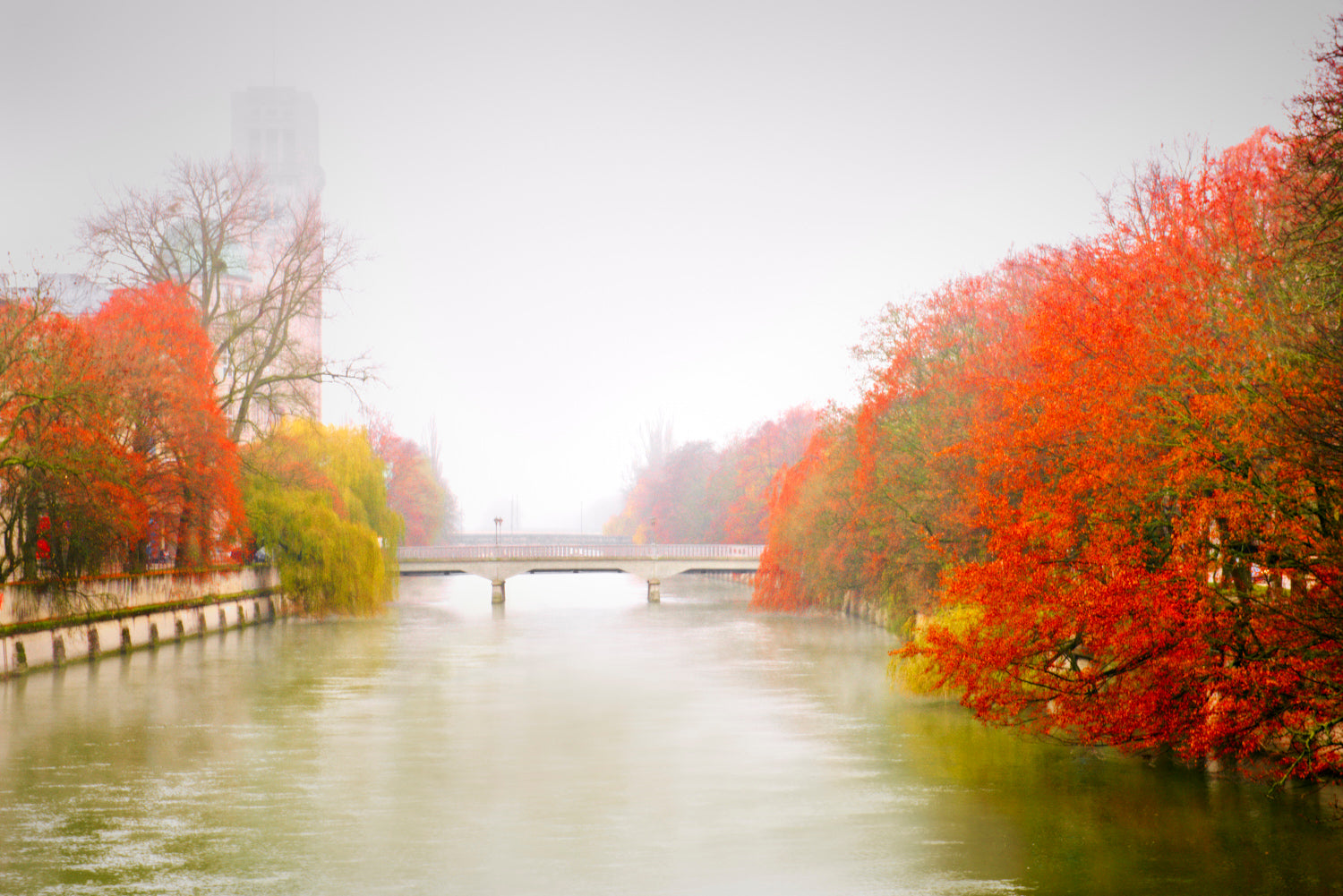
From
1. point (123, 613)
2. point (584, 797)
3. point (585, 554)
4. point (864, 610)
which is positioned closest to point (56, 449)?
point (123, 613)

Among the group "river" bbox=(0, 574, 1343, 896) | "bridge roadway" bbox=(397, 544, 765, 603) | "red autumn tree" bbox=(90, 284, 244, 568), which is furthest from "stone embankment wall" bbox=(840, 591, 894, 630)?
"red autumn tree" bbox=(90, 284, 244, 568)

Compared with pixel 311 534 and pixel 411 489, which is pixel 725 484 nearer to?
pixel 411 489

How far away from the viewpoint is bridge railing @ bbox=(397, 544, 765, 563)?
3219 inches

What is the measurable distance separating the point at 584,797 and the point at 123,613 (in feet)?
94.1

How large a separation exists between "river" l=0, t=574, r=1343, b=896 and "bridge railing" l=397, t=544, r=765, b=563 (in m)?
39.8

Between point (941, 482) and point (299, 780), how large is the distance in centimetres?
1894

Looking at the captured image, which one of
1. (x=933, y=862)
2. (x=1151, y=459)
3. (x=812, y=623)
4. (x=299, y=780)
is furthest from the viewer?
(x=812, y=623)

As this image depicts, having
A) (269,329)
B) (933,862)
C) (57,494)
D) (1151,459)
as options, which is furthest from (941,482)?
(269,329)

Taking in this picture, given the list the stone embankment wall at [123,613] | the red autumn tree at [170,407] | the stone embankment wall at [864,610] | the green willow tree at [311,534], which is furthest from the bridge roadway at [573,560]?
the red autumn tree at [170,407]

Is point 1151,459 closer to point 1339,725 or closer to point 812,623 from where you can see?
point 1339,725

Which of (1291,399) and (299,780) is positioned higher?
(1291,399)

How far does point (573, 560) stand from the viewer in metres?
82.2

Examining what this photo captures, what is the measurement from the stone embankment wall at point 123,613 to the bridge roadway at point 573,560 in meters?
19.0

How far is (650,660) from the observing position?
47.5 m
